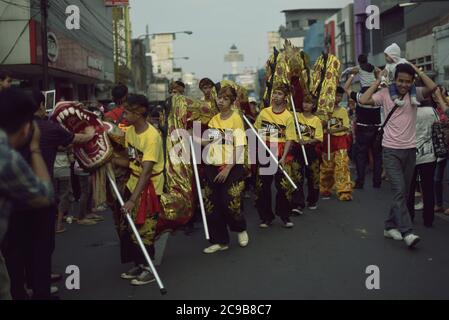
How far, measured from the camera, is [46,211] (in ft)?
15.5

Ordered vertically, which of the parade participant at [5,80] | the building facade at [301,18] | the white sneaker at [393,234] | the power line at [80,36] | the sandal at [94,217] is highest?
the building facade at [301,18]

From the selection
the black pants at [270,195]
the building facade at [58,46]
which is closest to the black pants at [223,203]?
the black pants at [270,195]

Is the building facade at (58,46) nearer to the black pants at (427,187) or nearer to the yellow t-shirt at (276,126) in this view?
the yellow t-shirt at (276,126)

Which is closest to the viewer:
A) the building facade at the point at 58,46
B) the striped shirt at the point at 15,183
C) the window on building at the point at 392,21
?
the striped shirt at the point at 15,183

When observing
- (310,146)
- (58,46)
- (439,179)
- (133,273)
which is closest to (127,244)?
(133,273)

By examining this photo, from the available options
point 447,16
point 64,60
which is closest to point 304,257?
point 64,60

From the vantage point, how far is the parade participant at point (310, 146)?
8.70 meters

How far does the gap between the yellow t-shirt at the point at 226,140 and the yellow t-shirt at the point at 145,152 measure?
1.10 metres

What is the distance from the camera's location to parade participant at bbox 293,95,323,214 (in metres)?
8.70

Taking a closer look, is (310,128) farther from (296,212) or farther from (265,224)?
(265,224)

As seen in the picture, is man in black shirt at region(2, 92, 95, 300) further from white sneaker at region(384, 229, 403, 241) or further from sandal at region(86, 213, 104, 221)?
sandal at region(86, 213, 104, 221)

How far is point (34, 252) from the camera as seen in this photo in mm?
4793
